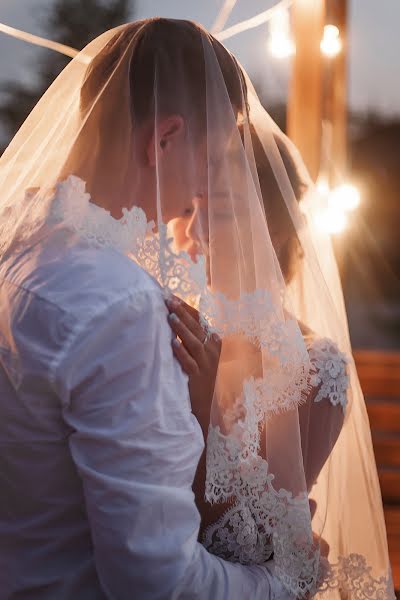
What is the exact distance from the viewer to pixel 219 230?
0.95 meters

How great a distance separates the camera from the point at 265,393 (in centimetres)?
94

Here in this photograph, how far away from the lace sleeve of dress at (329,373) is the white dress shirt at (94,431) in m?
0.38

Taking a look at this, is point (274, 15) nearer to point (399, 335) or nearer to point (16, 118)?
point (16, 118)

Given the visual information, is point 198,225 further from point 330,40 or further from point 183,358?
point 330,40

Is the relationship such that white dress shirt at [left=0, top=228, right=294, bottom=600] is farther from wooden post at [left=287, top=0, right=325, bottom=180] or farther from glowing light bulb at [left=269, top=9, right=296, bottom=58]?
wooden post at [left=287, top=0, right=325, bottom=180]

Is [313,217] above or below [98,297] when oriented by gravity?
above

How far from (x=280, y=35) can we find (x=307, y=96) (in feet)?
2.29

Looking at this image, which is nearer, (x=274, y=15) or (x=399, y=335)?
(x=274, y=15)

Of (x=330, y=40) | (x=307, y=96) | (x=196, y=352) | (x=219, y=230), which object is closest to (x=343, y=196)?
(x=307, y=96)

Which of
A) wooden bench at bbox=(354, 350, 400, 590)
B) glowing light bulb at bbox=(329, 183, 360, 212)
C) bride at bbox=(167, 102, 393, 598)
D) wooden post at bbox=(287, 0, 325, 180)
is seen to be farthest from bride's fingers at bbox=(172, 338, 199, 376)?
wooden bench at bbox=(354, 350, 400, 590)

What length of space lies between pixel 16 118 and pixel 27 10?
220 mm

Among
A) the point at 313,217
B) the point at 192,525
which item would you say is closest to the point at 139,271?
the point at 192,525

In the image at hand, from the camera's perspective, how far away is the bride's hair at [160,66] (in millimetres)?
868

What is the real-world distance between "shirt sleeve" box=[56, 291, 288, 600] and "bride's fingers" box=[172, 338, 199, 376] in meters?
0.02
